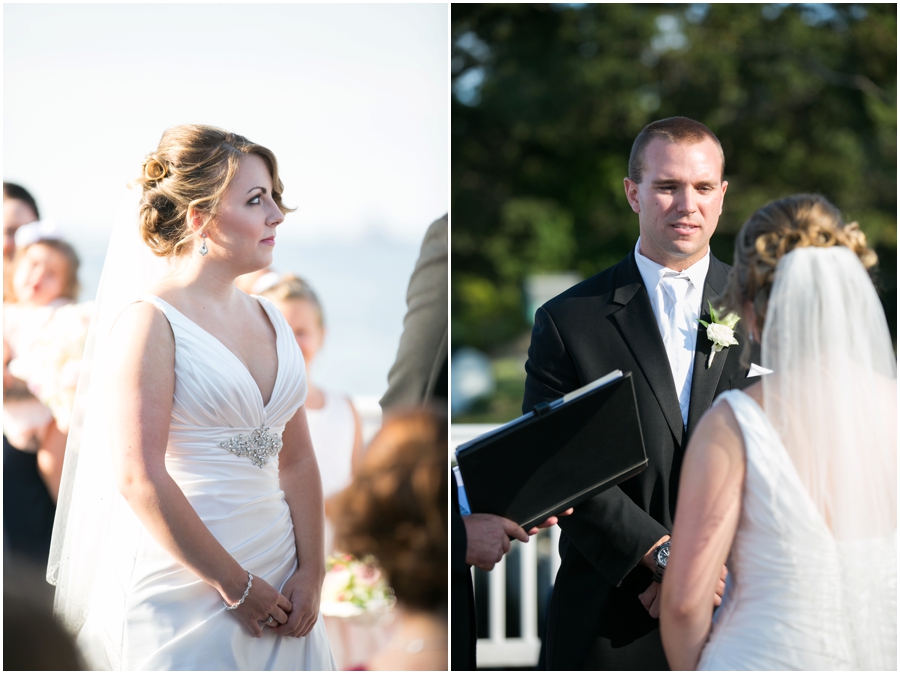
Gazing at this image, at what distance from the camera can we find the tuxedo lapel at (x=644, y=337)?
246 cm

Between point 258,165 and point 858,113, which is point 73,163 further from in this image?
point 858,113

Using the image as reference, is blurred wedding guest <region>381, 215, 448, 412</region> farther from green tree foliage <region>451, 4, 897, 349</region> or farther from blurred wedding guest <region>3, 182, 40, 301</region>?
green tree foliage <region>451, 4, 897, 349</region>

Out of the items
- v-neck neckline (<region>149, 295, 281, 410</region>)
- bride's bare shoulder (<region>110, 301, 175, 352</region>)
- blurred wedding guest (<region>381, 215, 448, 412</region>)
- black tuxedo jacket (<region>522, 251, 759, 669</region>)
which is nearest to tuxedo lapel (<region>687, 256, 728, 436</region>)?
black tuxedo jacket (<region>522, 251, 759, 669</region>)

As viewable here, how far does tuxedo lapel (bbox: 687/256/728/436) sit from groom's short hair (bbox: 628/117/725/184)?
0.39 meters

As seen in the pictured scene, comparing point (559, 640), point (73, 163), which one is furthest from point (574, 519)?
point (73, 163)

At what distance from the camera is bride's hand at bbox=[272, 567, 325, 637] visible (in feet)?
8.19

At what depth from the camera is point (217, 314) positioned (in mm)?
2406

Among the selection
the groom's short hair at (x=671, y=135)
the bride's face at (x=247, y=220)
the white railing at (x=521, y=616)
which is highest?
the groom's short hair at (x=671, y=135)

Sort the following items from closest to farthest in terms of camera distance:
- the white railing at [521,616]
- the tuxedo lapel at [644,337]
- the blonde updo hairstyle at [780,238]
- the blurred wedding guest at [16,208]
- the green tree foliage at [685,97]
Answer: the blonde updo hairstyle at [780,238], the tuxedo lapel at [644,337], the blurred wedding guest at [16,208], the white railing at [521,616], the green tree foliage at [685,97]

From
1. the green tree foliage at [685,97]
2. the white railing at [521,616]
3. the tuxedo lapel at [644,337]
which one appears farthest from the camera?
the green tree foliage at [685,97]

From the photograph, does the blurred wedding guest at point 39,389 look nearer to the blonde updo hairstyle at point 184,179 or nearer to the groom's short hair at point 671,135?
the blonde updo hairstyle at point 184,179

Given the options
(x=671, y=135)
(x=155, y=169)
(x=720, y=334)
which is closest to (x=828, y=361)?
(x=720, y=334)

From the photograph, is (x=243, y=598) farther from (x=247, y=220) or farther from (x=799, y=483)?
(x=799, y=483)

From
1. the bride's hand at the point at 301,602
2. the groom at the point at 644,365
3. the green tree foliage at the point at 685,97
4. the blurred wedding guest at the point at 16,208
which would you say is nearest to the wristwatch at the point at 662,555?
the groom at the point at 644,365
